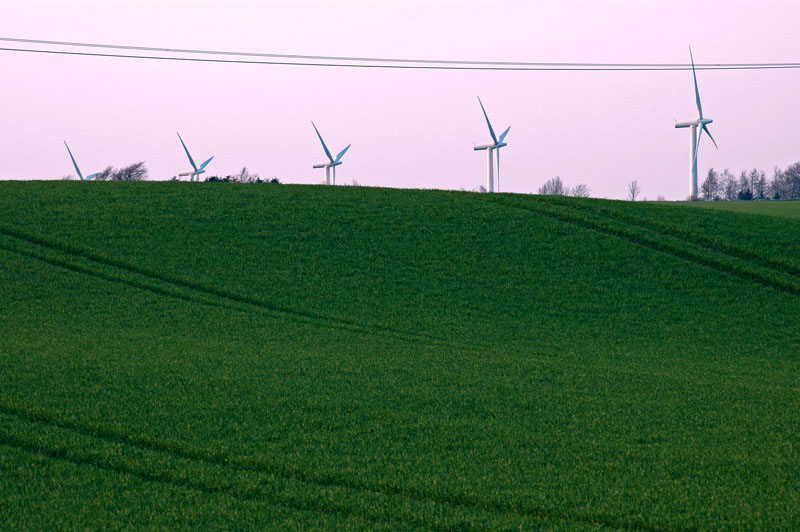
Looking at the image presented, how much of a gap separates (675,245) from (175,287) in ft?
60.4

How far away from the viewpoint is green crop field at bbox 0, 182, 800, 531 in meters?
6.78

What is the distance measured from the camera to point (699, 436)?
8820 mm

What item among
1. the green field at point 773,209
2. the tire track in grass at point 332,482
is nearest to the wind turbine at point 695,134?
the green field at point 773,209

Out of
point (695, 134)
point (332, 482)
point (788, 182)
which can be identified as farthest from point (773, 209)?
point (788, 182)

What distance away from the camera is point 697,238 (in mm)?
26141

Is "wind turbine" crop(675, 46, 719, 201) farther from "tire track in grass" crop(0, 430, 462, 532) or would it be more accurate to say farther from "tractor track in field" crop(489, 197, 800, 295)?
"tire track in grass" crop(0, 430, 462, 532)

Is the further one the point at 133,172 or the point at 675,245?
the point at 133,172

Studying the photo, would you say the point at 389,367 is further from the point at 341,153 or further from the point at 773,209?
the point at 341,153

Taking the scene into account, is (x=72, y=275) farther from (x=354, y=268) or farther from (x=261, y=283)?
(x=354, y=268)

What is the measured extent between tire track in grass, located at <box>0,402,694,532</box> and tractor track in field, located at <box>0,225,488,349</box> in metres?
7.90

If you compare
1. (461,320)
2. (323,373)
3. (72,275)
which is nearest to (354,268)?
(461,320)

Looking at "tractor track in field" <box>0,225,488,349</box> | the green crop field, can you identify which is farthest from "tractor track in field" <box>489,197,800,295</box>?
"tractor track in field" <box>0,225,488,349</box>

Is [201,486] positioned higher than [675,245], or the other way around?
[675,245]

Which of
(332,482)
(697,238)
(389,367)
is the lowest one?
(332,482)
